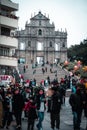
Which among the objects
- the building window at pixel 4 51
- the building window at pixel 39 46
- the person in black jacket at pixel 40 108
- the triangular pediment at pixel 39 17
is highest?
the triangular pediment at pixel 39 17

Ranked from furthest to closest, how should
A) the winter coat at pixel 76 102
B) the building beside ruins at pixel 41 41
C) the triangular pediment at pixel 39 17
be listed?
the triangular pediment at pixel 39 17, the building beside ruins at pixel 41 41, the winter coat at pixel 76 102

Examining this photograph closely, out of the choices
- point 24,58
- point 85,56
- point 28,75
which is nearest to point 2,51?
point 28,75

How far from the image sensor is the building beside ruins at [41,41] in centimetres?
8819

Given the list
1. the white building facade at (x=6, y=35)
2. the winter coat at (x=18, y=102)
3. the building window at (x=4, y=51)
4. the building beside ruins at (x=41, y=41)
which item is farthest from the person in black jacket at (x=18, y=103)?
the building beside ruins at (x=41, y=41)

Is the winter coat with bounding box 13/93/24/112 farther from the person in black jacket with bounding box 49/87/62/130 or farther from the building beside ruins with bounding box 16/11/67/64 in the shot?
the building beside ruins with bounding box 16/11/67/64

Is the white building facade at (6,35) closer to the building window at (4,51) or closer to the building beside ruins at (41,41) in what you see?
the building window at (4,51)

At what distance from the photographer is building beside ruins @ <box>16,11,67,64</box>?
88188 mm

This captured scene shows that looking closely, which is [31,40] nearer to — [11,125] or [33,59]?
[33,59]

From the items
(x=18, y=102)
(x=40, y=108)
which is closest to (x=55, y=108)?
(x=40, y=108)

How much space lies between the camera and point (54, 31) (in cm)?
8950

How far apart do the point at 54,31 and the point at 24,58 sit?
9.23 m

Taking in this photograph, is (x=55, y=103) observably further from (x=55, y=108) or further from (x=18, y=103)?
(x=18, y=103)

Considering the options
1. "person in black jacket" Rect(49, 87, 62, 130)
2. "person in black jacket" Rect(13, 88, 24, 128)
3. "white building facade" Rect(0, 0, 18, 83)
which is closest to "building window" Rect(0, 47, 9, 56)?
"white building facade" Rect(0, 0, 18, 83)

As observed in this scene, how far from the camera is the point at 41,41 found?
89.5m
